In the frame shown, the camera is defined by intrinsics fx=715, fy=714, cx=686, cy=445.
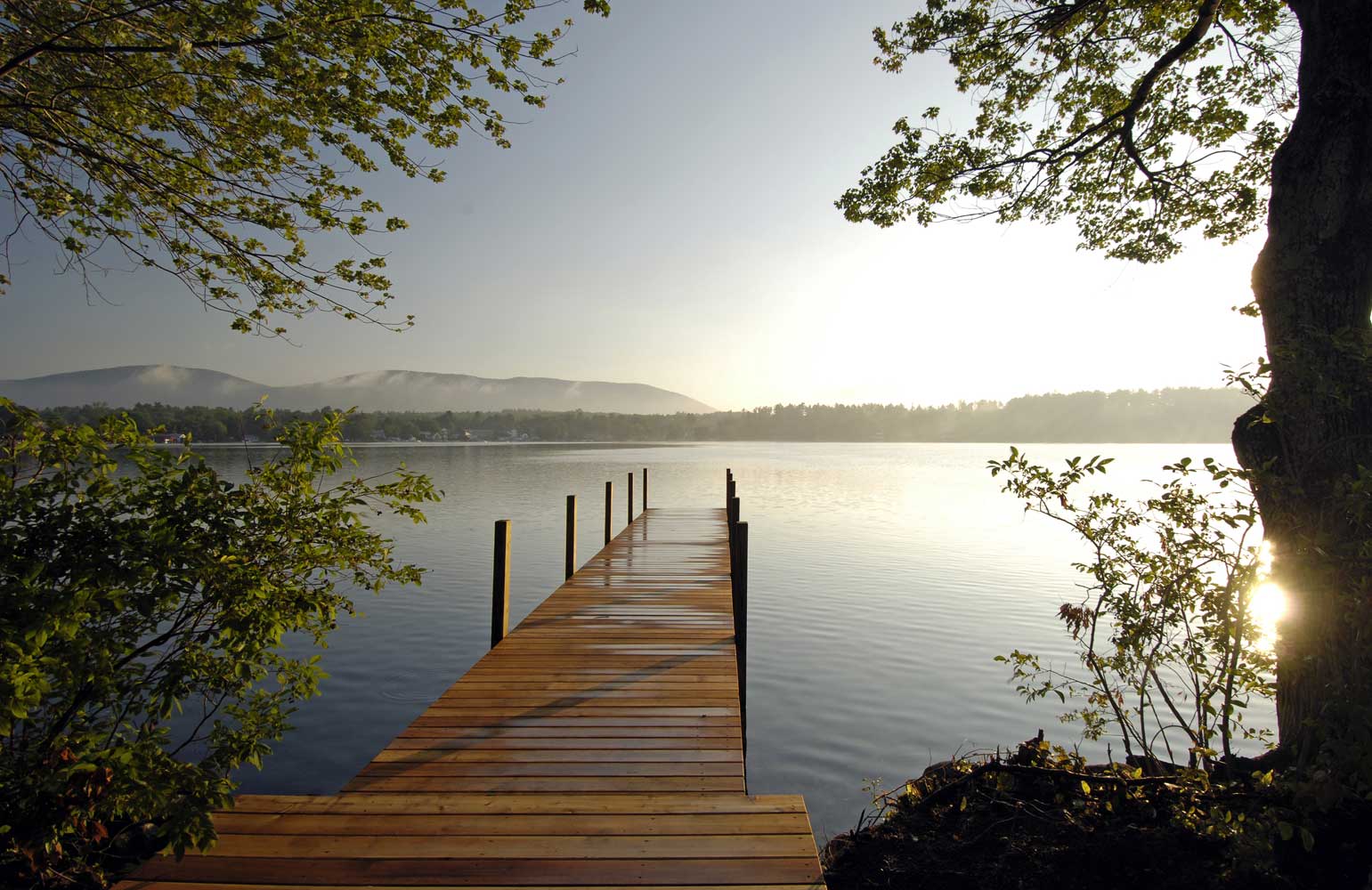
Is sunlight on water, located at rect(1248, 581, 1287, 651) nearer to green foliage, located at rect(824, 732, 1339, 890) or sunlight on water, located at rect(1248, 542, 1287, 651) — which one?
sunlight on water, located at rect(1248, 542, 1287, 651)

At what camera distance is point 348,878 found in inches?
101

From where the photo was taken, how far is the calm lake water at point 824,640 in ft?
21.8

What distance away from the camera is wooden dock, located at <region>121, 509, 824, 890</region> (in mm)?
2604

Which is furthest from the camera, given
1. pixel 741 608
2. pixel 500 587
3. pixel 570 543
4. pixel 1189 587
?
pixel 570 543

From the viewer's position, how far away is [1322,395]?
288 centimetres

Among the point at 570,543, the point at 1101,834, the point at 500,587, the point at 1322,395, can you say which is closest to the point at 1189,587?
the point at 1322,395

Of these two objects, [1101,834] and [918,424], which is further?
[918,424]

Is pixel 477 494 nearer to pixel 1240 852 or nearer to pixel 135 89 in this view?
pixel 135 89

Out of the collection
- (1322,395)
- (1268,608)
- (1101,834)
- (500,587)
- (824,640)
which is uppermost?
(1322,395)

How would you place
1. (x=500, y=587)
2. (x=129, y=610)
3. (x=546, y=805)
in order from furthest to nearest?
(x=500, y=587), (x=546, y=805), (x=129, y=610)

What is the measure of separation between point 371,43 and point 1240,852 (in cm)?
680

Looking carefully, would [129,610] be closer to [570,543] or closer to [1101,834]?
[1101,834]

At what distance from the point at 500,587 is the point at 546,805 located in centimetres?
369

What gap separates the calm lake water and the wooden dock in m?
1.87
